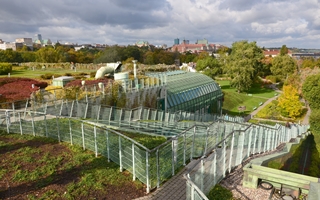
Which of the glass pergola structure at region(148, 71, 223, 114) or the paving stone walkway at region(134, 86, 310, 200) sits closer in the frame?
the paving stone walkway at region(134, 86, 310, 200)

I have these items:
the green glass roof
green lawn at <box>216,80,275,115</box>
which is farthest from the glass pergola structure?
green lawn at <box>216,80,275,115</box>

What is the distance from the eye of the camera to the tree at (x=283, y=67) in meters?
62.7

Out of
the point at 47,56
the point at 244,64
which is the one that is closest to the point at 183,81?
the point at 244,64

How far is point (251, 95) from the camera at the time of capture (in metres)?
54.7

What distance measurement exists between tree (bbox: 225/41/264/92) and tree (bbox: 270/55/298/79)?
26.0 feet

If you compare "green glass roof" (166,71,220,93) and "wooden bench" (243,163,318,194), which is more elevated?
"green glass roof" (166,71,220,93)

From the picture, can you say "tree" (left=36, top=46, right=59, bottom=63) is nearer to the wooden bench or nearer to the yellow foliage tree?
the yellow foliage tree

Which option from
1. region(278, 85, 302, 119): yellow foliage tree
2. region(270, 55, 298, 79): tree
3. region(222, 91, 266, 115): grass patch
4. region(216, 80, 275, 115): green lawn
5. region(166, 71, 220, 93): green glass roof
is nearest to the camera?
region(166, 71, 220, 93): green glass roof

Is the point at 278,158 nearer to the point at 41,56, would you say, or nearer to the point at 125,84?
the point at 125,84

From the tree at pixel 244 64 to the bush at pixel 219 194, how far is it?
49914 millimetres

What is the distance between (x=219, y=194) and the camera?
279 inches

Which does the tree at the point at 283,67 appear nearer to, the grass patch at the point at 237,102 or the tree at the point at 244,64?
the tree at the point at 244,64

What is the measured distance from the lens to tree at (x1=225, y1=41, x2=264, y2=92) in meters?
54.8

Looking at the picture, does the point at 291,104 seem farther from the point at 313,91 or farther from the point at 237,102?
the point at 237,102
